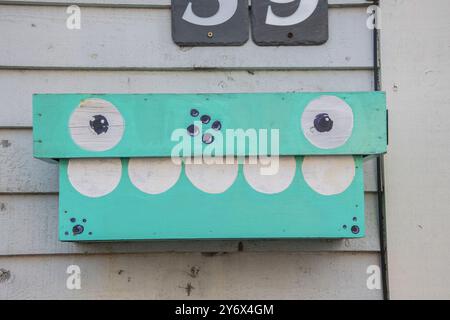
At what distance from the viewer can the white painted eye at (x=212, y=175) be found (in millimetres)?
1543

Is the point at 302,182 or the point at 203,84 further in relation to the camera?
the point at 203,84

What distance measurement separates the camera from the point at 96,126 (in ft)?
5.01

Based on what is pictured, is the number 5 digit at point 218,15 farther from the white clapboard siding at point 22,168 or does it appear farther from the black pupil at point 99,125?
the white clapboard siding at point 22,168

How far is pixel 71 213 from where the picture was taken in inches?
60.2

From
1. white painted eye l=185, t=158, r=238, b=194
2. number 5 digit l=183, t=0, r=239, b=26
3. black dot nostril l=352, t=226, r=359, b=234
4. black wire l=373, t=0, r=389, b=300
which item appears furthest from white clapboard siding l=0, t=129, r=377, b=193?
black wire l=373, t=0, r=389, b=300

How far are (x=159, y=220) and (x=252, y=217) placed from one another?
10.1 inches

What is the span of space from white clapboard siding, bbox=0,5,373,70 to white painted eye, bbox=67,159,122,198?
381mm

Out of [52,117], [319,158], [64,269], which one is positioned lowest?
[64,269]

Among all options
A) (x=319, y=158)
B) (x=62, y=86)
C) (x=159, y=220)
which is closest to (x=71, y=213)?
(x=159, y=220)

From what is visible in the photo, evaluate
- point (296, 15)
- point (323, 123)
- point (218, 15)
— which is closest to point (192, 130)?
point (323, 123)

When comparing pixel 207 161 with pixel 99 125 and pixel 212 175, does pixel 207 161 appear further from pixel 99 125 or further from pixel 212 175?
pixel 99 125

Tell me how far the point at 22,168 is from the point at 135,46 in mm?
523

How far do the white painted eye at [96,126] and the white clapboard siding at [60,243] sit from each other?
31cm
